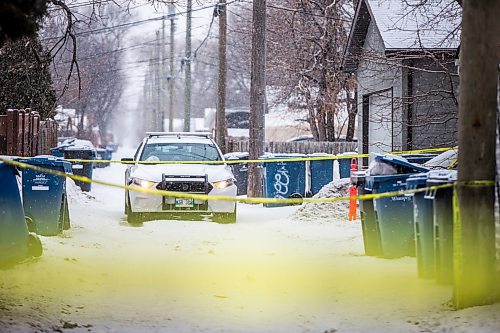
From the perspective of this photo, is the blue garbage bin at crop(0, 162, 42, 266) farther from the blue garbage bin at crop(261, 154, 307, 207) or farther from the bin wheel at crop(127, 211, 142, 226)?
the blue garbage bin at crop(261, 154, 307, 207)

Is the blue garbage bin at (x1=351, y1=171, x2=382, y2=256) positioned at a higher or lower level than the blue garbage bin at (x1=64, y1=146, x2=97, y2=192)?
lower

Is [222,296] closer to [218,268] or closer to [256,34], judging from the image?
[218,268]

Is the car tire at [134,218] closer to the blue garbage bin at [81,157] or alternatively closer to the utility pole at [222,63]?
the blue garbage bin at [81,157]

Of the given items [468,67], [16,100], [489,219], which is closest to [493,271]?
[489,219]

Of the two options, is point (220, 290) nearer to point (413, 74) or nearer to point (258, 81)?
point (413, 74)

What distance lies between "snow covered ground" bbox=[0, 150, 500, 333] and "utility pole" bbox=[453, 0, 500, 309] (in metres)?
0.23

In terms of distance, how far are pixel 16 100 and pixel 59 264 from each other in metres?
13.4

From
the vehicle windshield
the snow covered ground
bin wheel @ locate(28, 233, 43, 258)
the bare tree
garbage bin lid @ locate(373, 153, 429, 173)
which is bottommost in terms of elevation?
the snow covered ground

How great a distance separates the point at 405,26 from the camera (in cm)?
1783

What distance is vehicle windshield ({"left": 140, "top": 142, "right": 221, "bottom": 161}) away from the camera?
48.0 feet

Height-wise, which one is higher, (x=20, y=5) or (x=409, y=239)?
(x=20, y=5)

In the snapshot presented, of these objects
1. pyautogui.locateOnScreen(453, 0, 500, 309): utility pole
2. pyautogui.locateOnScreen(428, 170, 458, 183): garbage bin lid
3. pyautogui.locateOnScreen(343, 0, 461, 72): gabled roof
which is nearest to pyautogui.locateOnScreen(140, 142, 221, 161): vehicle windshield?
pyautogui.locateOnScreen(343, 0, 461, 72): gabled roof

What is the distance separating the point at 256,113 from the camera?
61.8 ft

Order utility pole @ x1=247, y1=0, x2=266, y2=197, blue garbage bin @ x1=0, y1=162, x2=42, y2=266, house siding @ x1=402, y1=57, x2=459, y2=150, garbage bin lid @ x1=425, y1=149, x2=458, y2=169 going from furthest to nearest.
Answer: utility pole @ x1=247, y1=0, x2=266, y2=197
house siding @ x1=402, y1=57, x2=459, y2=150
garbage bin lid @ x1=425, y1=149, x2=458, y2=169
blue garbage bin @ x1=0, y1=162, x2=42, y2=266
